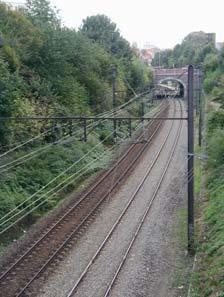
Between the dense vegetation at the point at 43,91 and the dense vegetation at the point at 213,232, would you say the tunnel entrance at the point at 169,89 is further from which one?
the dense vegetation at the point at 213,232

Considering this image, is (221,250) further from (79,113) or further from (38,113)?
(79,113)

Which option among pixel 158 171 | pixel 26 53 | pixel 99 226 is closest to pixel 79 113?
pixel 26 53

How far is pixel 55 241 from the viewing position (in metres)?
16.5

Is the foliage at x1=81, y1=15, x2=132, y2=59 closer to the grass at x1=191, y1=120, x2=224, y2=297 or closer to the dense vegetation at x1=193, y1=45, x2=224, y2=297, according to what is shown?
the dense vegetation at x1=193, y1=45, x2=224, y2=297

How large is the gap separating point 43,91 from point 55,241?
530 inches

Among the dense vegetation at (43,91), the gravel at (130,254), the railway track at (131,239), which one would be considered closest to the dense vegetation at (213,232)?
the gravel at (130,254)

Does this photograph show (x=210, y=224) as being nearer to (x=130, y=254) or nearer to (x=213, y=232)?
(x=213, y=232)

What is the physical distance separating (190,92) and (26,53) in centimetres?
1754

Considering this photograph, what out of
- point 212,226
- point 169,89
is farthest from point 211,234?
point 169,89

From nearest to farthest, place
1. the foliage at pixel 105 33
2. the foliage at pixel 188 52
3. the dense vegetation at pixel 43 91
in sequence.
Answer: the dense vegetation at pixel 43 91 < the foliage at pixel 105 33 < the foliage at pixel 188 52

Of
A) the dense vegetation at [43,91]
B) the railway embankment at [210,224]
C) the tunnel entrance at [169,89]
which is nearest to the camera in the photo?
the railway embankment at [210,224]

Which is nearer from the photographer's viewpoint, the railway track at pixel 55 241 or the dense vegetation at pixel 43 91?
the railway track at pixel 55 241

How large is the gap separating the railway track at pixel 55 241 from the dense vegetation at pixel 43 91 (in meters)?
1.56

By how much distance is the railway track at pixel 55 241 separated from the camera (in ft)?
44.2
